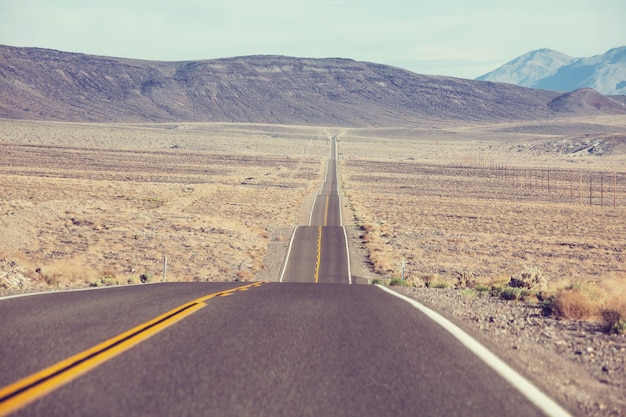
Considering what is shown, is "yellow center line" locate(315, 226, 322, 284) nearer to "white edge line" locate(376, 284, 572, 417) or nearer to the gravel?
the gravel

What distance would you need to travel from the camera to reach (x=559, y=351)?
762cm

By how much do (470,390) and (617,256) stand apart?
136ft

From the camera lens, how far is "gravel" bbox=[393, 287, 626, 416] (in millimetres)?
5366

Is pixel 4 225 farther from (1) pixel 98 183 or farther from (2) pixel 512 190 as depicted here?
(2) pixel 512 190

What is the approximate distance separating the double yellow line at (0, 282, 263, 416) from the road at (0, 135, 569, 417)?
12mm

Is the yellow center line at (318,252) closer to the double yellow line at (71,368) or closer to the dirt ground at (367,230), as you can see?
the dirt ground at (367,230)

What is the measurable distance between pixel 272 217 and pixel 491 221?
63.7ft

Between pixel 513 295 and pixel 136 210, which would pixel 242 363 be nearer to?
pixel 513 295

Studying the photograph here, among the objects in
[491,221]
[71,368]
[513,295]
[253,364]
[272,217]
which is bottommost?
[491,221]

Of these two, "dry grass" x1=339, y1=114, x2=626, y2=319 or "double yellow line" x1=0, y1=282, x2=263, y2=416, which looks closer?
"double yellow line" x1=0, y1=282, x2=263, y2=416

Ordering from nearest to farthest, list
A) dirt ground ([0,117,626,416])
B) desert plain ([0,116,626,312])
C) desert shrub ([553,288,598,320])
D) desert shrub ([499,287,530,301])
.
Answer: dirt ground ([0,117,626,416]), desert shrub ([553,288,598,320]), desert shrub ([499,287,530,301]), desert plain ([0,116,626,312])

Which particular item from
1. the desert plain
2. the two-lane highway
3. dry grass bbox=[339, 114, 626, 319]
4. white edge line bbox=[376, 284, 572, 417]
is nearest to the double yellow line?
white edge line bbox=[376, 284, 572, 417]

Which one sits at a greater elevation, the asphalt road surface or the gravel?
the asphalt road surface

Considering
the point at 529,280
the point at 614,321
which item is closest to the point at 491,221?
the point at 529,280
